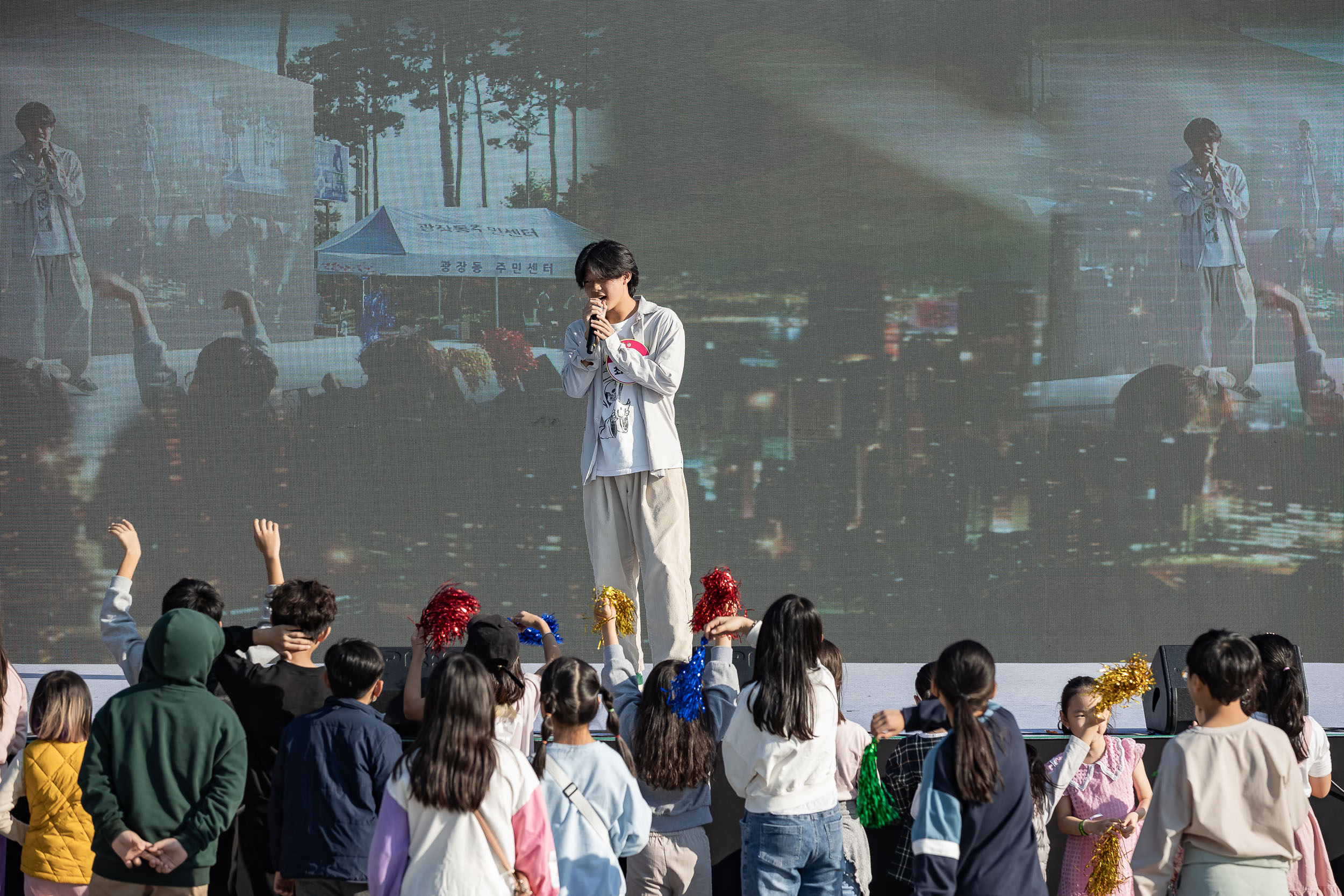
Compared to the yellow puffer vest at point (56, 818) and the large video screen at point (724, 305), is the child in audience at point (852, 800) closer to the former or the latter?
the yellow puffer vest at point (56, 818)

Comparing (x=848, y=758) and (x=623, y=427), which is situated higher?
(x=623, y=427)

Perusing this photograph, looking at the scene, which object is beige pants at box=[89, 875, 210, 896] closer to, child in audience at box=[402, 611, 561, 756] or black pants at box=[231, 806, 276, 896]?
black pants at box=[231, 806, 276, 896]

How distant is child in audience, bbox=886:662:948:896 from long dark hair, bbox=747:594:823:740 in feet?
0.87

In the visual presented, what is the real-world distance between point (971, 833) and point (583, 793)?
2.52 ft

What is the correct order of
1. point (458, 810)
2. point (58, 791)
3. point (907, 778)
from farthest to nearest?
point (58, 791) < point (907, 778) < point (458, 810)

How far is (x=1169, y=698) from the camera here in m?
3.54

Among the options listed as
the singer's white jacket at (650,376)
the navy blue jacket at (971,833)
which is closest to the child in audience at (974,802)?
the navy blue jacket at (971,833)

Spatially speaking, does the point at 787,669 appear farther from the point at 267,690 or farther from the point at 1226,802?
the point at 267,690

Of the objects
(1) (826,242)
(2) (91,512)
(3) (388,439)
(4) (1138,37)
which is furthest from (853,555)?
(2) (91,512)

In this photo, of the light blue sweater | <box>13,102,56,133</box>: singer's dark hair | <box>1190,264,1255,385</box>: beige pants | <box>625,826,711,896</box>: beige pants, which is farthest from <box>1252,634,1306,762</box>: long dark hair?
<box>13,102,56,133</box>: singer's dark hair

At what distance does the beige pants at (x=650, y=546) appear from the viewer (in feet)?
Result: 12.1

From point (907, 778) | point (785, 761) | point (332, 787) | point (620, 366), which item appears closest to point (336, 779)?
point (332, 787)

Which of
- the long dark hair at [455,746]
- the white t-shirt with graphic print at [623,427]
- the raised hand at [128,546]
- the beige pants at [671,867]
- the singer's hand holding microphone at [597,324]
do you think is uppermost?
the singer's hand holding microphone at [597,324]

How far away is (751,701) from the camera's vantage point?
2.55 m
